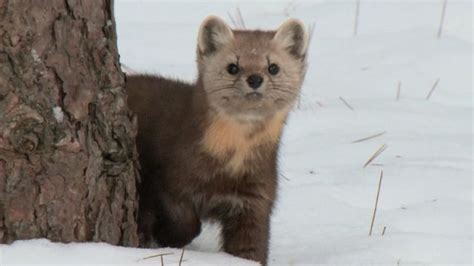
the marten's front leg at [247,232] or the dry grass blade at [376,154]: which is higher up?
the marten's front leg at [247,232]

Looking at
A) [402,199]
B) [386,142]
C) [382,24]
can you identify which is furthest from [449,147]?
[382,24]

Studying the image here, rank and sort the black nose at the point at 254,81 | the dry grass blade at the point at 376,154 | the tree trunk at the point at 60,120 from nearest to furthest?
the tree trunk at the point at 60,120
the black nose at the point at 254,81
the dry grass blade at the point at 376,154

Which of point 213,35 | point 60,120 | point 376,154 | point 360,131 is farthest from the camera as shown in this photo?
point 360,131

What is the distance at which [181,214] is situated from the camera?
602 cm

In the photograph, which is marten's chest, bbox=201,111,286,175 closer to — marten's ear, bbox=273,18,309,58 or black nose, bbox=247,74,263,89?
black nose, bbox=247,74,263,89

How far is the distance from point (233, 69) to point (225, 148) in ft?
1.31

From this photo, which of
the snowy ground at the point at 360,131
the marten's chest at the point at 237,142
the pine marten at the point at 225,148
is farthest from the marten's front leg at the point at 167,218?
the snowy ground at the point at 360,131

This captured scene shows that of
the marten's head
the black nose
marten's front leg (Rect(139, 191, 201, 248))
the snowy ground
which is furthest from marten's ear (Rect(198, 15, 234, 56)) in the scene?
the snowy ground

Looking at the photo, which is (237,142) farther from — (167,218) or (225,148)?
(167,218)

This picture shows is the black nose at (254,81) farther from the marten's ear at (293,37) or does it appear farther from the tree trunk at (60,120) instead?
the tree trunk at (60,120)

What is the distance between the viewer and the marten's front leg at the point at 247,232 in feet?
19.7

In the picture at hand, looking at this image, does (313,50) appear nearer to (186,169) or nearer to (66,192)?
(186,169)

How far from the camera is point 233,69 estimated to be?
6023 mm

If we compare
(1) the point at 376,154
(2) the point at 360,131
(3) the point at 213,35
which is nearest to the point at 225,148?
(3) the point at 213,35
